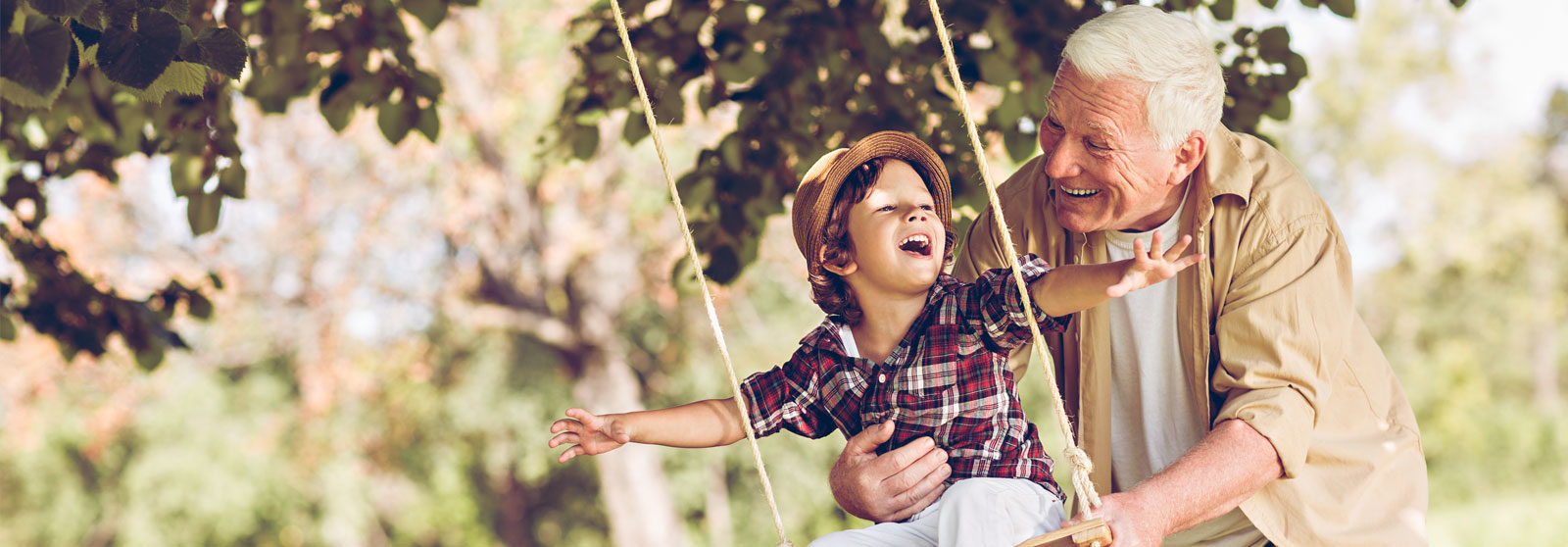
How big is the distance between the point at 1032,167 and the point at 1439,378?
70.5 ft

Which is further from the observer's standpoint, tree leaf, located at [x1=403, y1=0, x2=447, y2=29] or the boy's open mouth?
tree leaf, located at [x1=403, y1=0, x2=447, y2=29]

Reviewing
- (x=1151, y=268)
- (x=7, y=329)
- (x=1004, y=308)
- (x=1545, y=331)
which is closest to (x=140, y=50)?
(x=1004, y=308)

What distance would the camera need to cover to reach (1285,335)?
2.32 meters

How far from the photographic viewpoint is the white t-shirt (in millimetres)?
2602

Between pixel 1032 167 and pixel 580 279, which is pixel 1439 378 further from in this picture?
pixel 1032 167

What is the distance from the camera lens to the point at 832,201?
240 centimetres

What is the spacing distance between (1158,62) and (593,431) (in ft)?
3.72

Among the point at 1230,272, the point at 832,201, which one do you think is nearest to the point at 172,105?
the point at 832,201

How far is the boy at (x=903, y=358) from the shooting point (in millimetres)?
2145

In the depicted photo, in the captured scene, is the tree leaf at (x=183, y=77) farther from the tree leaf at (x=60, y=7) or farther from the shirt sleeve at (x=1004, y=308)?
the shirt sleeve at (x=1004, y=308)

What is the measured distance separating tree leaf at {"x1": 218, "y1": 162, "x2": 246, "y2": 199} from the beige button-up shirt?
2.22 m

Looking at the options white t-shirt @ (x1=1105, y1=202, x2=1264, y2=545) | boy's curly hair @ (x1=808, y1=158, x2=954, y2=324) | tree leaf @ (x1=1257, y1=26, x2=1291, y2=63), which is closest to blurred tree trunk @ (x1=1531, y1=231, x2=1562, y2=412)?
tree leaf @ (x1=1257, y1=26, x2=1291, y2=63)

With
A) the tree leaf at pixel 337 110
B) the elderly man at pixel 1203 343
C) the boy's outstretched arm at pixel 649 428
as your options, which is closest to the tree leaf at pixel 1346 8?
the elderly man at pixel 1203 343

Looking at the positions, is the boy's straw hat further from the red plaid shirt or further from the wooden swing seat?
the wooden swing seat
